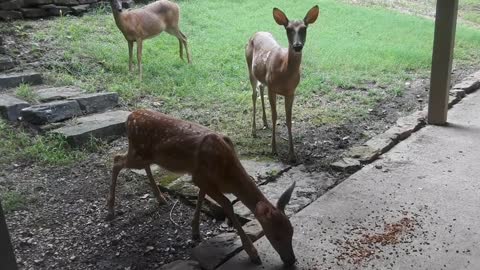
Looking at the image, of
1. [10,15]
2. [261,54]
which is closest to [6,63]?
[10,15]

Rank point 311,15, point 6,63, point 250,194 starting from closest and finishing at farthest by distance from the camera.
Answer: point 250,194 < point 311,15 < point 6,63

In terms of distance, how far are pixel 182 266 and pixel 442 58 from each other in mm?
3330

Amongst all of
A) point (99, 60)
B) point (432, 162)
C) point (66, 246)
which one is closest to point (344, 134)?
point (432, 162)

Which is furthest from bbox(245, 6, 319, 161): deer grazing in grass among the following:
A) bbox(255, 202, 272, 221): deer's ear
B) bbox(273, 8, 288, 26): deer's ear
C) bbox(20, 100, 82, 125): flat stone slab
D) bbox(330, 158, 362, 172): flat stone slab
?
bbox(20, 100, 82, 125): flat stone slab

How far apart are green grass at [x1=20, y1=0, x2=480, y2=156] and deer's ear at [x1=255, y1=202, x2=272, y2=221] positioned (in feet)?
5.94

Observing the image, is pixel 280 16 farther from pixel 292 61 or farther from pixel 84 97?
pixel 84 97

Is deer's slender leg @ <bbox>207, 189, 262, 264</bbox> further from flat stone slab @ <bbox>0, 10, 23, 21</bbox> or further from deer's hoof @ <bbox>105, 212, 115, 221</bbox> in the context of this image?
flat stone slab @ <bbox>0, 10, 23, 21</bbox>

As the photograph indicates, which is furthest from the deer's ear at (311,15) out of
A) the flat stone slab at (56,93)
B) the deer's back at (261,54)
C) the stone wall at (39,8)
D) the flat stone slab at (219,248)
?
the stone wall at (39,8)

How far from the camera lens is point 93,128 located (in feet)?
15.4

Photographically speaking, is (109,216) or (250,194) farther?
(109,216)

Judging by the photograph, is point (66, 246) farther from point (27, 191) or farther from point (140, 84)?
point (140, 84)

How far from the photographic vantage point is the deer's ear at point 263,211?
281cm

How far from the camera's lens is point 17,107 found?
4.96 meters

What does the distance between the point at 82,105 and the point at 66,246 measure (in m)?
Answer: 2.31
